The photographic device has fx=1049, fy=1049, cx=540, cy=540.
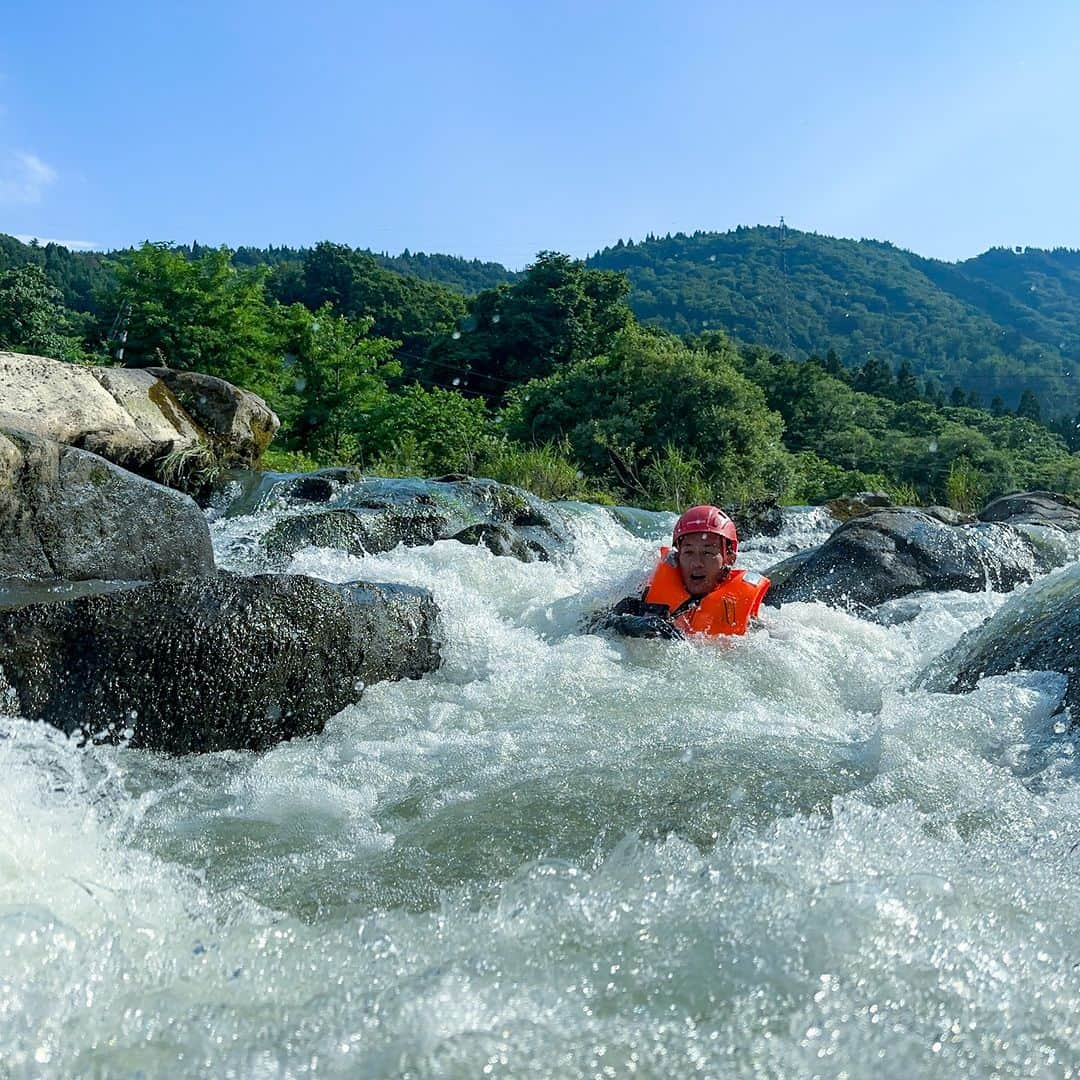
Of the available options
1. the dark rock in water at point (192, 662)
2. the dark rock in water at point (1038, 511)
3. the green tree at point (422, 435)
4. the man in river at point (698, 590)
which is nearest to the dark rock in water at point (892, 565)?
the man in river at point (698, 590)

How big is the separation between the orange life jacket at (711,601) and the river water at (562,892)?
3.40ft

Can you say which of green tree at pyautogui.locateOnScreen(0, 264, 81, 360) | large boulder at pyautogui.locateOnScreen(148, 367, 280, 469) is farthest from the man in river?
green tree at pyautogui.locateOnScreen(0, 264, 81, 360)

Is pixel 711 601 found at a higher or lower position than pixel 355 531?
lower

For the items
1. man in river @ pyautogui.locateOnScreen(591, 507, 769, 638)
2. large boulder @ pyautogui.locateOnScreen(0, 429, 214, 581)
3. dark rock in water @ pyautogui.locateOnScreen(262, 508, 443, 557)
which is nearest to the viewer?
large boulder @ pyautogui.locateOnScreen(0, 429, 214, 581)

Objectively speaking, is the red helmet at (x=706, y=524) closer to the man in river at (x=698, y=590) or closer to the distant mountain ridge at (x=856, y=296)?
the man in river at (x=698, y=590)

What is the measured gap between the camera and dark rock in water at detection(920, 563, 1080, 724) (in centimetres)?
429

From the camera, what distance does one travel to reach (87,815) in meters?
3.30

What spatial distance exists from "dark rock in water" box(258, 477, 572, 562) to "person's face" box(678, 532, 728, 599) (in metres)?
3.20

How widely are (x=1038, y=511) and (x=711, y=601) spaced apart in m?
9.73

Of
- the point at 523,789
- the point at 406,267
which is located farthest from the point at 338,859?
the point at 406,267

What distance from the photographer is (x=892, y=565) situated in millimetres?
8297

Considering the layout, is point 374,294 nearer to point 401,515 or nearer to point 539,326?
point 539,326

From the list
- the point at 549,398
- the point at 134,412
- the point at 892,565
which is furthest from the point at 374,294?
the point at 892,565

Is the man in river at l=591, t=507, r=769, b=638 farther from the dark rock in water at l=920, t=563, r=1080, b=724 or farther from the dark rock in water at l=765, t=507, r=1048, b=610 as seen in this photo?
the dark rock in water at l=765, t=507, r=1048, b=610
